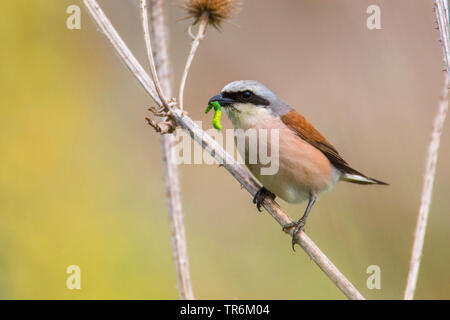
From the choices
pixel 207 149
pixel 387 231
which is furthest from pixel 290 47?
pixel 207 149

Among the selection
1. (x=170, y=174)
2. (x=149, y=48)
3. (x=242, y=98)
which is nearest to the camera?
(x=149, y=48)

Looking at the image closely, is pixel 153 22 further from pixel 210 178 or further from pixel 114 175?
pixel 210 178

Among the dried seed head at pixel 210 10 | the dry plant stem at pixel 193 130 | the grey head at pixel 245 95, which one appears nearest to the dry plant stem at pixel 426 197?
the dry plant stem at pixel 193 130

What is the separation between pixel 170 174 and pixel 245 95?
95 cm

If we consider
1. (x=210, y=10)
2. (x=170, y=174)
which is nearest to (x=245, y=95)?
(x=210, y=10)

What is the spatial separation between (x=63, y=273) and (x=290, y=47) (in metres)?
3.83

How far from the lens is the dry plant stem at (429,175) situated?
251cm

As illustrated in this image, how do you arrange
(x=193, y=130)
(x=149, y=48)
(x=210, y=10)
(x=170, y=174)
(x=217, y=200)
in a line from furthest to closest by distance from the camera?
(x=217, y=200) → (x=210, y=10) → (x=170, y=174) → (x=193, y=130) → (x=149, y=48)

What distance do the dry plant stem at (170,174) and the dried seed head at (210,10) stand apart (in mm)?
251

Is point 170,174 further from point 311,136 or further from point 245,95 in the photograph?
point 311,136

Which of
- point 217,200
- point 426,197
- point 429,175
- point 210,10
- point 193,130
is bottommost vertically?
point 217,200

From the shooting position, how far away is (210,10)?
11.6 ft

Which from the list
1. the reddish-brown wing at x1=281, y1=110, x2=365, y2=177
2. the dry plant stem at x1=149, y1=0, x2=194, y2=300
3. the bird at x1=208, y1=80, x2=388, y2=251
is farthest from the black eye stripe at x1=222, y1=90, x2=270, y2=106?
the dry plant stem at x1=149, y1=0, x2=194, y2=300

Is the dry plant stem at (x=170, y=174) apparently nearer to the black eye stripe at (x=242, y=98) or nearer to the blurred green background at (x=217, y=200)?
the black eye stripe at (x=242, y=98)
